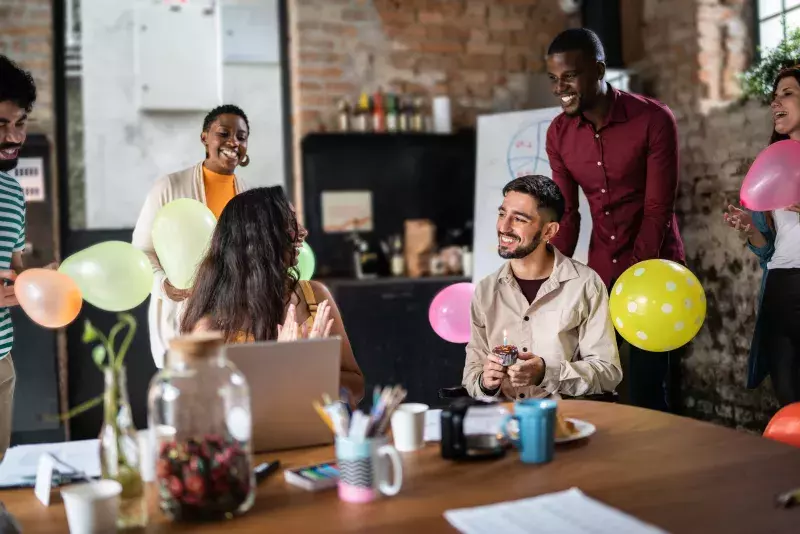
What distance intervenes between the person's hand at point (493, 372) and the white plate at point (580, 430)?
0.79 feet

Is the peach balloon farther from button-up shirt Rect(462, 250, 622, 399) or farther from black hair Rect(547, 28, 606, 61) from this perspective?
black hair Rect(547, 28, 606, 61)

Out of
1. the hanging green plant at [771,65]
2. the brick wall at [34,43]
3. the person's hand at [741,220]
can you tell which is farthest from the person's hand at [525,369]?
the brick wall at [34,43]

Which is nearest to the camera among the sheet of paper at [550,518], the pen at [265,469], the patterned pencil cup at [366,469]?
the sheet of paper at [550,518]

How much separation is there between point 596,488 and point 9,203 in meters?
1.98

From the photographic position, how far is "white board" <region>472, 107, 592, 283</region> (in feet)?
14.6

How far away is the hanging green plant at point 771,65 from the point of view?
3.68 m

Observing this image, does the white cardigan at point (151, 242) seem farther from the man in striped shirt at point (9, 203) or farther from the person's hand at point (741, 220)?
the person's hand at point (741, 220)

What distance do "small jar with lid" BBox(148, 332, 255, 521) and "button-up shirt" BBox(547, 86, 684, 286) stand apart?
6.31 ft

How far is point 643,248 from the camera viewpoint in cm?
281

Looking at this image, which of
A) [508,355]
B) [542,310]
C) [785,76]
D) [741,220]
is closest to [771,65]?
[785,76]

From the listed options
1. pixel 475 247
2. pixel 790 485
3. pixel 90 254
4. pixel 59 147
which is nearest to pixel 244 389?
pixel 790 485

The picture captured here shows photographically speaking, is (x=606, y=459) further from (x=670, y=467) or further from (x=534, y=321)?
(x=534, y=321)

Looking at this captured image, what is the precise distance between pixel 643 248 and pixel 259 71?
3045mm

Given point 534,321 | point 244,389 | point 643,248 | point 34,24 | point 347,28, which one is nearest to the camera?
point 244,389
